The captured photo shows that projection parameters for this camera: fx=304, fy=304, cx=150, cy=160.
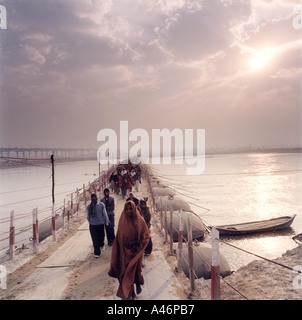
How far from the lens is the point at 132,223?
212 inches

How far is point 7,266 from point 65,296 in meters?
2.84

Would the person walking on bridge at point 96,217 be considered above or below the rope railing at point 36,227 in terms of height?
above

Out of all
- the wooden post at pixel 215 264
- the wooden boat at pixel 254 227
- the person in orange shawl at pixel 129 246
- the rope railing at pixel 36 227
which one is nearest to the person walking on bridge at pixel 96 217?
the rope railing at pixel 36 227

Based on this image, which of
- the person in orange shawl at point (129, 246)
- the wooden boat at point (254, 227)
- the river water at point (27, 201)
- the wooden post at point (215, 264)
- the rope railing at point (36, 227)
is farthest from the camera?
the river water at point (27, 201)

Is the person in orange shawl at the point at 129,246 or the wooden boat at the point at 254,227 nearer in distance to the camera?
the person in orange shawl at the point at 129,246

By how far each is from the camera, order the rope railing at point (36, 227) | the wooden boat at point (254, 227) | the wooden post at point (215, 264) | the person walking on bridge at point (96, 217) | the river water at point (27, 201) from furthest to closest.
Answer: the river water at point (27, 201)
the wooden boat at point (254, 227)
the rope railing at point (36, 227)
the person walking on bridge at point (96, 217)
the wooden post at point (215, 264)

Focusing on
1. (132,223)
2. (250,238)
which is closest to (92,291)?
(132,223)

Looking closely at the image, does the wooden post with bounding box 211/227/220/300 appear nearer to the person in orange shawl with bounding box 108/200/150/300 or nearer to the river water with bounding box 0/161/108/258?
the person in orange shawl with bounding box 108/200/150/300

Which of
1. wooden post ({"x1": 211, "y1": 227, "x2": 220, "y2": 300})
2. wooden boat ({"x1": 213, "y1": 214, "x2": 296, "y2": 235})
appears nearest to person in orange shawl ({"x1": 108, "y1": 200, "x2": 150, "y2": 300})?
wooden post ({"x1": 211, "y1": 227, "x2": 220, "y2": 300})

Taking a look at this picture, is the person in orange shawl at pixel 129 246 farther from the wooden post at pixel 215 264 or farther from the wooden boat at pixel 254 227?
the wooden boat at pixel 254 227

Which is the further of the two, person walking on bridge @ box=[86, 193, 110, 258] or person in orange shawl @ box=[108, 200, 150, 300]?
person walking on bridge @ box=[86, 193, 110, 258]

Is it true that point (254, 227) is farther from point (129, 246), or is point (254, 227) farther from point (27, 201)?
point (27, 201)

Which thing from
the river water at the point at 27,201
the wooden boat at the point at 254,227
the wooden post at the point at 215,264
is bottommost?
the river water at the point at 27,201
